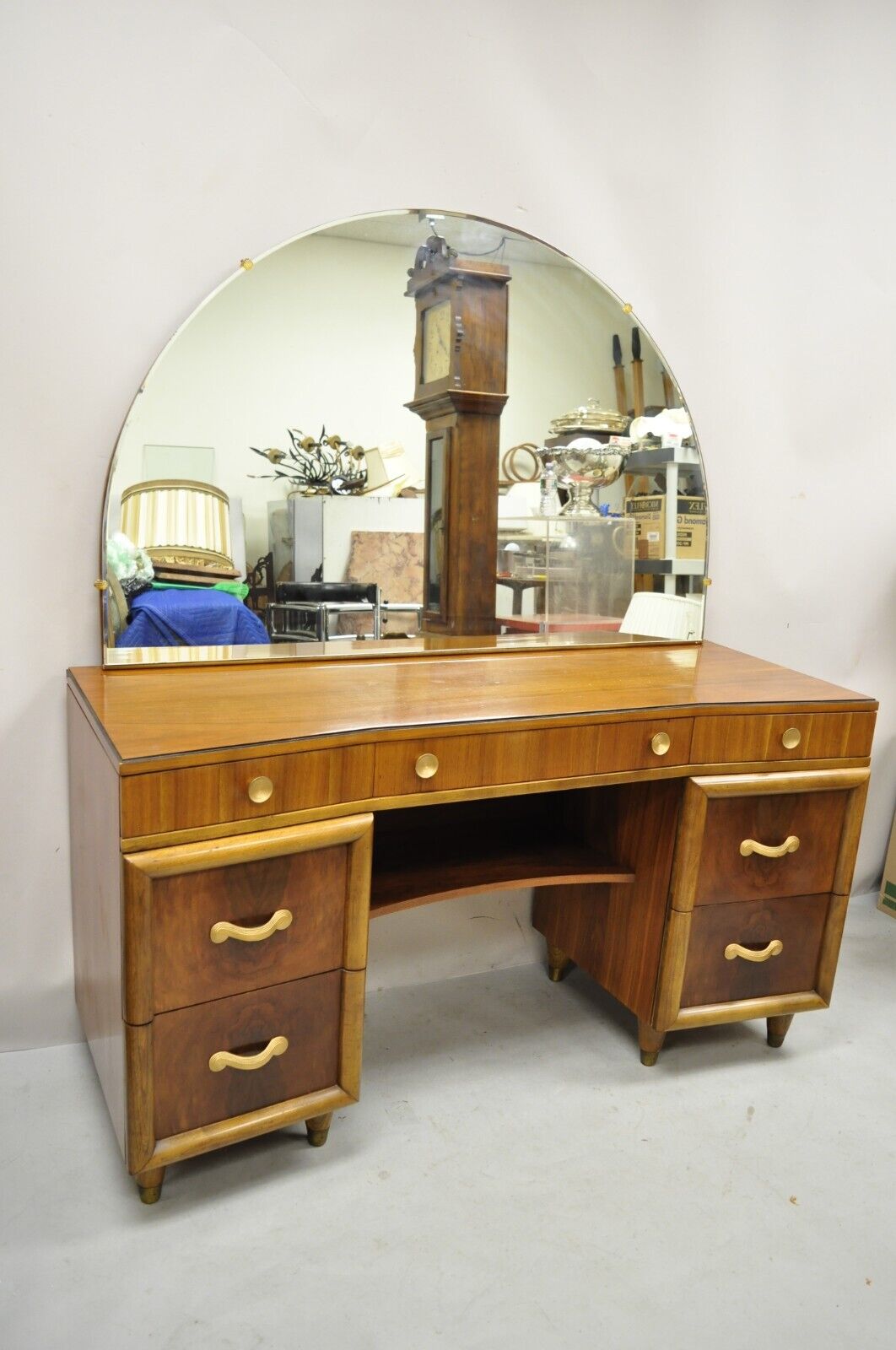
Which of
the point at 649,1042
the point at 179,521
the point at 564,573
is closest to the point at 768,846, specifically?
the point at 649,1042

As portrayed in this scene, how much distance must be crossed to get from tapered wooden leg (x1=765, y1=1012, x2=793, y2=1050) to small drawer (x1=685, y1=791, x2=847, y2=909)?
303mm

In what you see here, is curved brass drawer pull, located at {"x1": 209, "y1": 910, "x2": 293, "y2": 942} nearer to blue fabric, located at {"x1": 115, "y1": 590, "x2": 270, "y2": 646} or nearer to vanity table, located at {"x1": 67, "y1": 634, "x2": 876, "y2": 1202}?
vanity table, located at {"x1": 67, "y1": 634, "x2": 876, "y2": 1202}

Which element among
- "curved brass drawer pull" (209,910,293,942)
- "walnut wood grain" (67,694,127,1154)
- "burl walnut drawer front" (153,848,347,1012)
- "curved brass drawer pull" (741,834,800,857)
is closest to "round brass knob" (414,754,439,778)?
"burl walnut drawer front" (153,848,347,1012)

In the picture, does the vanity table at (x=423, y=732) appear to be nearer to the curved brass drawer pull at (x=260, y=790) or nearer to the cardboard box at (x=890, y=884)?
the curved brass drawer pull at (x=260, y=790)

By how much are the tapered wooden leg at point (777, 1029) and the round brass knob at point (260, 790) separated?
1186 millimetres

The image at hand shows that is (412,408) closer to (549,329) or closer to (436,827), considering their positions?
(549,329)

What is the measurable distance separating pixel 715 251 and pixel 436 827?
1416 mm

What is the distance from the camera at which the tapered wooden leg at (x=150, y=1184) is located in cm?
138

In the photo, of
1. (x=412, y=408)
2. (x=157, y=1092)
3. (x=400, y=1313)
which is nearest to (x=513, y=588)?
(x=412, y=408)

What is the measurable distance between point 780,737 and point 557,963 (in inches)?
31.1

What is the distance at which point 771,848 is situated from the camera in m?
1.70

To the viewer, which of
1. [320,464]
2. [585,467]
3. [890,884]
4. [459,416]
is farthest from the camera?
[890,884]

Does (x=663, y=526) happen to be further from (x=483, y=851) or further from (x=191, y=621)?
(x=191, y=621)

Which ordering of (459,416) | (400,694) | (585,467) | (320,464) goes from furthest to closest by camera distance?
(585,467), (459,416), (320,464), (400,694)
